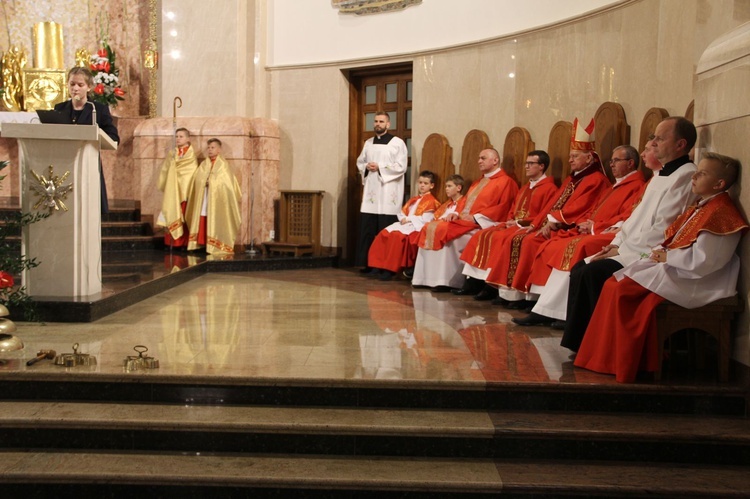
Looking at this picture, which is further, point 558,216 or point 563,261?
Answer: point 558,216

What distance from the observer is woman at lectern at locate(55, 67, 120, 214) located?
20.0ft

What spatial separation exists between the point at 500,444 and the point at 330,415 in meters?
0.81

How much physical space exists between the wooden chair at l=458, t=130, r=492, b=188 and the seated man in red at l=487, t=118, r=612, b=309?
192 centimetres

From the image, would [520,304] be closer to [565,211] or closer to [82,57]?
[565,211]

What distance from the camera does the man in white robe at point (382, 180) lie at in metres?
9.46

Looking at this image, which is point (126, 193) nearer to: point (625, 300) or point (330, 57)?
point (330, 57)

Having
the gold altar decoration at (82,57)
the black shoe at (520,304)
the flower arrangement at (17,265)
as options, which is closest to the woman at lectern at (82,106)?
the flower arrangement at (17,265)

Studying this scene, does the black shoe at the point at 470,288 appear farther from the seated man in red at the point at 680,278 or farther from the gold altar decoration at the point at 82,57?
the gold altar decoration at the point at 82,57

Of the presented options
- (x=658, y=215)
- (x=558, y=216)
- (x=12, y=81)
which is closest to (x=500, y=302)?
(x=558, y=216)

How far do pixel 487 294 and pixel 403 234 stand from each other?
160cm

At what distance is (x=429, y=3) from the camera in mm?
9727

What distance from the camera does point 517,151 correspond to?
821cm

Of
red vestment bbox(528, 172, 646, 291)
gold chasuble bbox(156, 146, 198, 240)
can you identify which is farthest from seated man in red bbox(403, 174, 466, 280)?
gold chasuble bbox(156, 146, 198, 240)

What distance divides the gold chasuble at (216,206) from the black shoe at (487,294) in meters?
3.71
